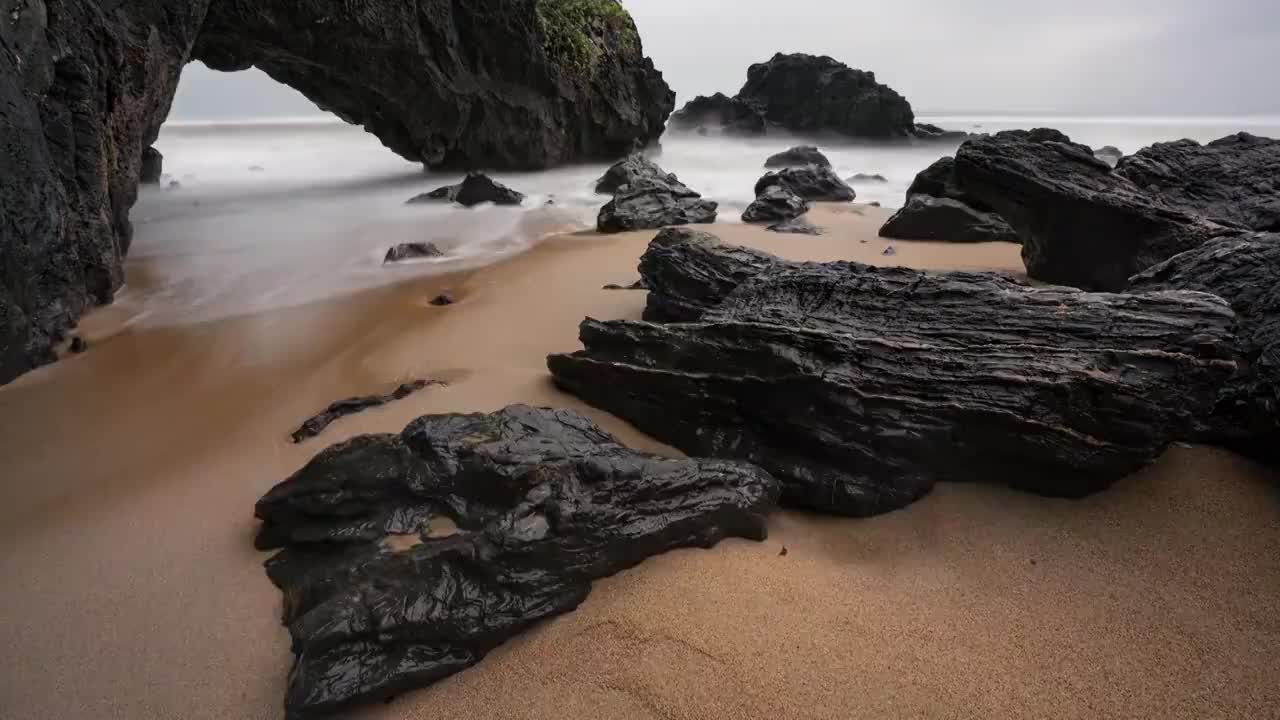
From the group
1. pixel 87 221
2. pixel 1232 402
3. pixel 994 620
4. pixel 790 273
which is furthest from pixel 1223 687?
pixel 87 221

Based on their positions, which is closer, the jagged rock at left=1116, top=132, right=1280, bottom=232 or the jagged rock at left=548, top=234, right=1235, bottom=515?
the jagged rock at left=548, top=234, right=1235, bottom=515

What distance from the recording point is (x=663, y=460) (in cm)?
237

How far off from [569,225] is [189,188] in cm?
958

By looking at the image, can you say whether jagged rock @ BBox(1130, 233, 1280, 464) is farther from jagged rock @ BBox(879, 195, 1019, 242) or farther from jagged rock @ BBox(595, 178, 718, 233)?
jagged rock @ BBox(595, 178, 718, 233)

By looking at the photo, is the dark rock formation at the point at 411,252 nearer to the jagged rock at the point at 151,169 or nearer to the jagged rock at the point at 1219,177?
the jagged rock at the point at 1219,177

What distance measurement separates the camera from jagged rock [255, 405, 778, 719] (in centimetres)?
173

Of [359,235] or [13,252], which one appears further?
[359,235]

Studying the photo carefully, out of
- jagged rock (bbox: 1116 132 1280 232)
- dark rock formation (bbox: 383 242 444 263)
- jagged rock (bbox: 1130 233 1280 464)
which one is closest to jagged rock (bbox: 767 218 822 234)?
jagged rock (bbox: 1116 132 1280 232)

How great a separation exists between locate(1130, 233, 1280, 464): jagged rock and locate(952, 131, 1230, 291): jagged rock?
6.07 ft

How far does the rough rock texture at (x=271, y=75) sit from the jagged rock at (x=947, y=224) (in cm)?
822

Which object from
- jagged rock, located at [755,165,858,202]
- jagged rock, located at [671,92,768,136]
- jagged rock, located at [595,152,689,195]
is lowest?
jagged rock, located at [755,165,858,202]

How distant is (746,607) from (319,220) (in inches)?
386

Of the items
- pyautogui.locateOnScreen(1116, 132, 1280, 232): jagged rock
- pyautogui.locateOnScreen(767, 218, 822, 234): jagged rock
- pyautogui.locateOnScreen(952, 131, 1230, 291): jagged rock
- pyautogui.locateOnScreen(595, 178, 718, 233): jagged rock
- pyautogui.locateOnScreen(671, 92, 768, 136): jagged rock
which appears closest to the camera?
pyautogui.locateOnScreen(952, 131, 1230, 291): jagged rock

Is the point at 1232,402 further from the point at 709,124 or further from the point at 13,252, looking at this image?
the point at 709,124
